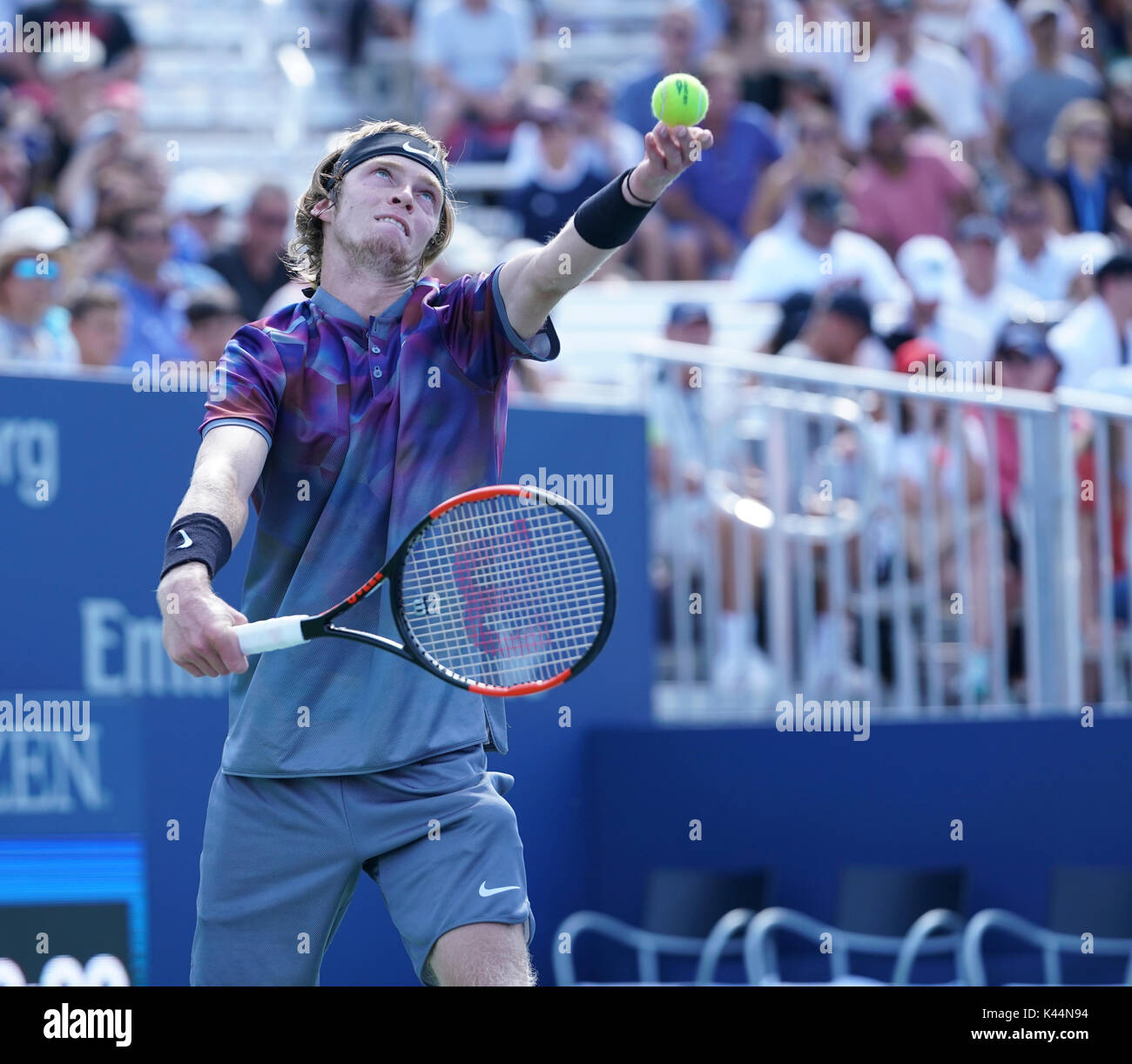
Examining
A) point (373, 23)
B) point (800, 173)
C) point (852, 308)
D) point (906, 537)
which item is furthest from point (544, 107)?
point (906, 537)

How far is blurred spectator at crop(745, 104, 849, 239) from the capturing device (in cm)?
1036

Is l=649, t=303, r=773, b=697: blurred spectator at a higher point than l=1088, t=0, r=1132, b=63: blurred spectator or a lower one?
lower

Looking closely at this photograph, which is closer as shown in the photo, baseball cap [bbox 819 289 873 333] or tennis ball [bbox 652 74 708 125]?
tennis ball [bbox 652 74 708 125]

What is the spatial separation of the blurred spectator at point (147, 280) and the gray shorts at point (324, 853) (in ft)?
14.2

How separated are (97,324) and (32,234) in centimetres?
49

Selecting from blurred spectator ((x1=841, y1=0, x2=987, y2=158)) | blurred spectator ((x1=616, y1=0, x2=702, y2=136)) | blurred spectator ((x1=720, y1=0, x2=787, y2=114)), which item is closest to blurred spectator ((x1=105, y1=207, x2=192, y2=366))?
blurred spectator ((x1=616, y1=0, x2=702, y2=136))

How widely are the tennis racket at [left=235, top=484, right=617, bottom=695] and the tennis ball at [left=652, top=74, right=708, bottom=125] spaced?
28.8 inches

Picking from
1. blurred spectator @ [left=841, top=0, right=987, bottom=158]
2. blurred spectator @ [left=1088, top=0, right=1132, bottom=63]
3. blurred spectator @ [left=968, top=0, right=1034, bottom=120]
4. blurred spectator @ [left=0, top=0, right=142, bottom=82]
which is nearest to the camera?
blurred spectator @ [left=0, top=0, right=142, bottom=82]

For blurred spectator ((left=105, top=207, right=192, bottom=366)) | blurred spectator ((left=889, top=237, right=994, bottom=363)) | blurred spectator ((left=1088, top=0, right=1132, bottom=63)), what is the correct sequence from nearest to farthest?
blurred spectator ((left=105, top=207, right=192, bottom=366)) → blurred spectator ((left=889, top=237, right=994, bottom=363)) → blurred spectator ((left=1088, top=0, right=1132, bottom=63))

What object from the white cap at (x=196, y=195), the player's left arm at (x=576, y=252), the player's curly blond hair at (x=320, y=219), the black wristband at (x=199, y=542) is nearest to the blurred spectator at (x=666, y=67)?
the white cap at (x=196, y=195)

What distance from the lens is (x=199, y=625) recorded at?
319 centimetres

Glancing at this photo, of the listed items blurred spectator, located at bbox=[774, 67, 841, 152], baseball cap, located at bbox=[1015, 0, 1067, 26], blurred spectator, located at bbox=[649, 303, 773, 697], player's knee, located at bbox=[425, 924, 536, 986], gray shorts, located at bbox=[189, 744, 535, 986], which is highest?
baseball cap, located at bbox=[1015, 0, 1067, 26]

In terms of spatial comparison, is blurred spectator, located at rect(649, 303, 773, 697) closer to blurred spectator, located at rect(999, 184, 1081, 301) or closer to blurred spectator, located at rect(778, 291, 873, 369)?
blurred spectator, located at rect(778, 291, 873, 369)
